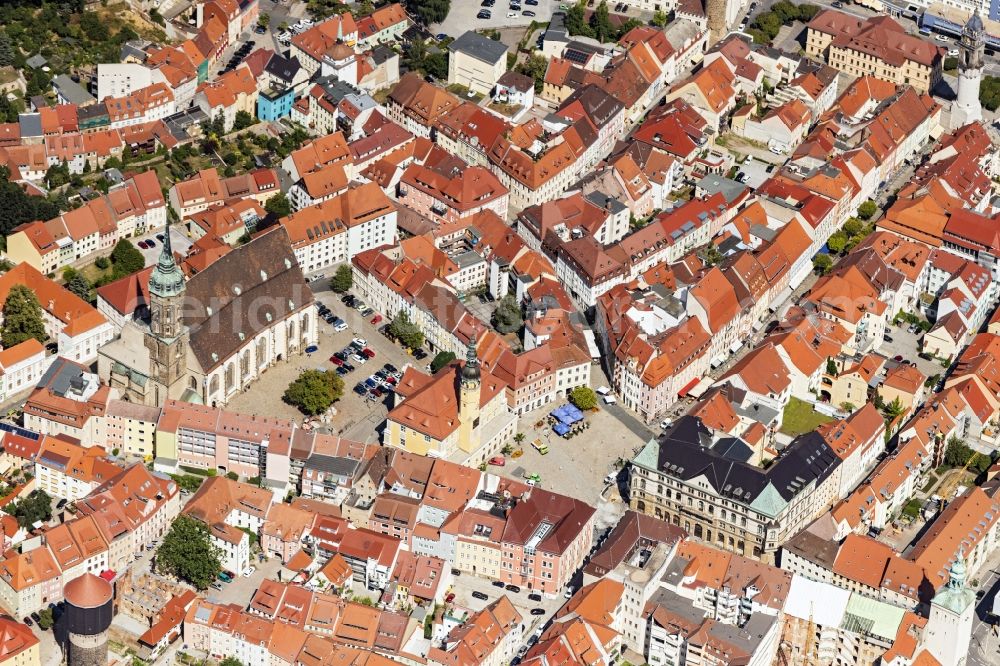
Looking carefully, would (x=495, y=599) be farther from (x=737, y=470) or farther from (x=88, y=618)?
(x=88, y=618)

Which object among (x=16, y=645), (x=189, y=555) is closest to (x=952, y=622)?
(x=189, y=555)

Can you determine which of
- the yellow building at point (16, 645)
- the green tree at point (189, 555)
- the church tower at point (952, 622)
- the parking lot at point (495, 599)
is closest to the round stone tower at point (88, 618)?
the yellow building at point (16, 645)

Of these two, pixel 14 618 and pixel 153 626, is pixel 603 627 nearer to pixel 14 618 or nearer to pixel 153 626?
pixel 153 626

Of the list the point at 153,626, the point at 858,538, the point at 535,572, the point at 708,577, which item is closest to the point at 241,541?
the point at 153,626

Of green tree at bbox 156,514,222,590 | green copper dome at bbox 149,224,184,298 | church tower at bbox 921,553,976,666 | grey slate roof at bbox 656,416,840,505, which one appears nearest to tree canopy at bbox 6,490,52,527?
green tree at bbox 156,514,222,590

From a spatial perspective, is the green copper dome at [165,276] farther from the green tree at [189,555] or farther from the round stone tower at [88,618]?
the round stone tower at [88,618]

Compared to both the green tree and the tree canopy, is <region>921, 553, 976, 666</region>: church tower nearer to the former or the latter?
the green tree
